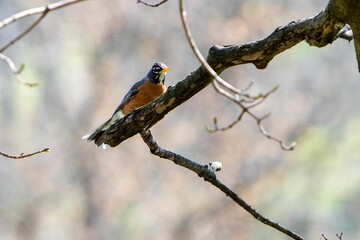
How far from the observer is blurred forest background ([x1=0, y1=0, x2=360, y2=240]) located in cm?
1404

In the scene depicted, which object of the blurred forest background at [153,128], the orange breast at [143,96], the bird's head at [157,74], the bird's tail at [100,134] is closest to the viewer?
the bird's tail at [100,134]

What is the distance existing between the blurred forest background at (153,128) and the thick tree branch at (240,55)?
1018 cm

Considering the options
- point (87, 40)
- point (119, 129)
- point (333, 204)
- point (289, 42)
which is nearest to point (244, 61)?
point (289, 42)

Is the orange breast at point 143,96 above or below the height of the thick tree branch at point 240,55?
above

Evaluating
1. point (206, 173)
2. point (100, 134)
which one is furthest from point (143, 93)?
point (206, 173)

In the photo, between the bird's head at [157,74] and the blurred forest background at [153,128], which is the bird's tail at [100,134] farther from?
the blurred forest background at [153,128]

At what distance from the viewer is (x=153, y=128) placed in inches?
537

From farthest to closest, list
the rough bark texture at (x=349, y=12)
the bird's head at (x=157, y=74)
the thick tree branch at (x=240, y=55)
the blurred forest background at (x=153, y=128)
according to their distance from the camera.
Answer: the blurred forest background at (x=153, y=128) → the bird's head at (x=157, y=74) → the thick tree branch at (x=240, y=55) → the rough bark texture at (x=349, y=12)

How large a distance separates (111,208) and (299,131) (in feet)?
13.1

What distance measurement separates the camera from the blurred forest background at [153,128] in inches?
553

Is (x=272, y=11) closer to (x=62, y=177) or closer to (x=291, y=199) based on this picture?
(x=291, y=199)

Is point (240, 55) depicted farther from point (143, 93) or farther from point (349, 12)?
point (143, 93)

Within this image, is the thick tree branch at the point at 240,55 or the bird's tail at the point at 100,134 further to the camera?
the bird's tail at the point at 100,134

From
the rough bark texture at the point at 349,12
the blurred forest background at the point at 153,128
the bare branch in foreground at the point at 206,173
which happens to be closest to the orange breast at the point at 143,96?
the bare branch in foreground at the point at 206,173
